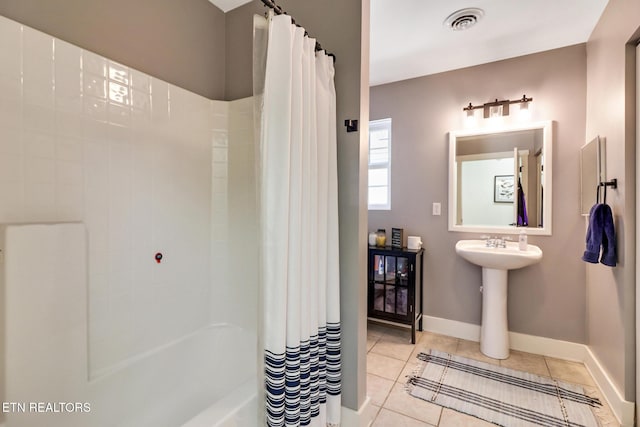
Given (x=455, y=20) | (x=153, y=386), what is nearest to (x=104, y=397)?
(x=153, y=386)

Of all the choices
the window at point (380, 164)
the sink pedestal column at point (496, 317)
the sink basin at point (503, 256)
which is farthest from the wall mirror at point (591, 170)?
the window at point (380, 164)

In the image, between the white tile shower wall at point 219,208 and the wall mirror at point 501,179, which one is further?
the wall mirror at point 501,179

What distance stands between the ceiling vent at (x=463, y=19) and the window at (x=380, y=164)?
1.01 m

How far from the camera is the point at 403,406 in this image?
171 cm

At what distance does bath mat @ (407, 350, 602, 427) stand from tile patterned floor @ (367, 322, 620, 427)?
0.24 ft

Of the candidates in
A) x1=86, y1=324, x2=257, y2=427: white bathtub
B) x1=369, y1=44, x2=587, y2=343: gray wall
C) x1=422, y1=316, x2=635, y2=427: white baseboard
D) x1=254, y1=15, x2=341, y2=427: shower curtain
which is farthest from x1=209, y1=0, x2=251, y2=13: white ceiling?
x1=422, y1=316, x2=635, y2=427: white baseboard

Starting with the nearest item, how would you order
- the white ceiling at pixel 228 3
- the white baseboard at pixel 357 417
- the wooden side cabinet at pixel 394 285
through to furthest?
the white baseboard at pixel 357 417, the white ceiling at pixel 228 3, the wooden side cabinet at pixel 394 285

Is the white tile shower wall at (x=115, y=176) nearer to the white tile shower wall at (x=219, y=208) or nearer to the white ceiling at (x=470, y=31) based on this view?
the white tile shower wall at (x=219, y=208)

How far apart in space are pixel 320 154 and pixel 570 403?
84.2 inches

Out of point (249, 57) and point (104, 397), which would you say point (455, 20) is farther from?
point (104, 397)

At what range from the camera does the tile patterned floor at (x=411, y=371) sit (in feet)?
5.25

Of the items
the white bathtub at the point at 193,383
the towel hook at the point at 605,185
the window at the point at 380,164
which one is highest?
the window at the point at 380,164

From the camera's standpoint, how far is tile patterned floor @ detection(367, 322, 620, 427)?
160cm

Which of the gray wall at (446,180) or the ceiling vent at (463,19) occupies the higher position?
the ceiling vent at (463,19)
